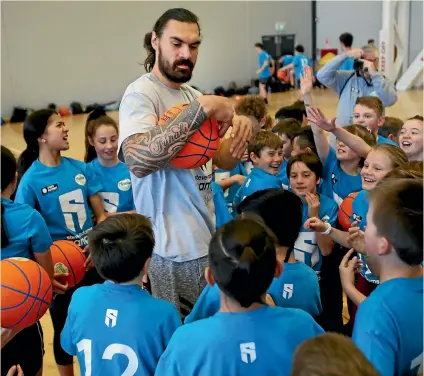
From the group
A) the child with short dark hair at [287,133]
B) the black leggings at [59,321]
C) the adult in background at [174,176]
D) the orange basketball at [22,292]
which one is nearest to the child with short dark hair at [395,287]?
the adult in background at [174,176]

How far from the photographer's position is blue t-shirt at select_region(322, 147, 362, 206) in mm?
3600

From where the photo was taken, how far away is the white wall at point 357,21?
19047mm

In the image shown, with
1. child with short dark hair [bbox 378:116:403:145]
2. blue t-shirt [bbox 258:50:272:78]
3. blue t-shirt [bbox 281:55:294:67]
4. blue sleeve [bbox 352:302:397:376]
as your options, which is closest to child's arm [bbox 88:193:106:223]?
blue sleeve [bbox 352:302:397:376]

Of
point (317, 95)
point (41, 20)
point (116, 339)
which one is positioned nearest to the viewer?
point (116, 339)

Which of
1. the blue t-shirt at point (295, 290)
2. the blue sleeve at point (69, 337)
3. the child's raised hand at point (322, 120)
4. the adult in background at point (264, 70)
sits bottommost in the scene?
the adult in background at point (264, 70)

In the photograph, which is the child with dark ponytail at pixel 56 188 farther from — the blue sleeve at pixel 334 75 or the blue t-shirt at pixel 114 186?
the blue sleeve at pixel 334 75

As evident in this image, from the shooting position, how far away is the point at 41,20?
15.3 meters

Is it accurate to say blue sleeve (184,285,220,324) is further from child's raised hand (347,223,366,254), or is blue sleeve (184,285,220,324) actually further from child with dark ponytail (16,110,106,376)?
child with dark ponytail (16,110,106,376)

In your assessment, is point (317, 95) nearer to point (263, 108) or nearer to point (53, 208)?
point (263, 108)

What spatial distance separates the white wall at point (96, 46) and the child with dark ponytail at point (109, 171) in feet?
39.4

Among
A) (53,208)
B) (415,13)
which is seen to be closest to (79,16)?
(415,13)

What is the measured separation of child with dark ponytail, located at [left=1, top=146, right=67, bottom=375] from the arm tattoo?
78 centimetres

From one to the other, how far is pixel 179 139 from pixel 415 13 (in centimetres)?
1961

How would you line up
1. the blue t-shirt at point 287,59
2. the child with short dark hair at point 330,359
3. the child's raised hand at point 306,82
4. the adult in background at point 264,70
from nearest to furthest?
the child with short dark hair at point 330,359, the child's raised hand at point 306,82, the adult in background at point 264,70, the blue t-shirt at point 287,59
